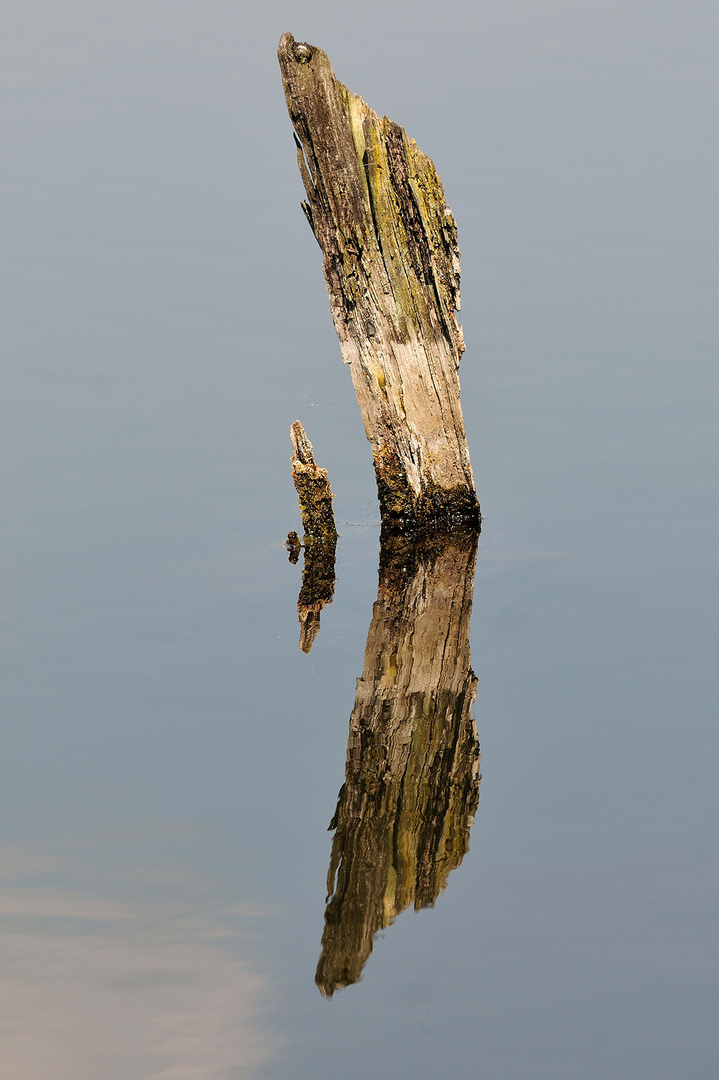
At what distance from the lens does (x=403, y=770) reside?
7117 mm

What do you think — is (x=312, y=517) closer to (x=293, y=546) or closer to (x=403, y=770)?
(x=293, y=546)

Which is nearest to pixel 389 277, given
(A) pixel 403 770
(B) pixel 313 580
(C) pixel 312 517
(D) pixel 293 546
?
(C) pixel 312 517

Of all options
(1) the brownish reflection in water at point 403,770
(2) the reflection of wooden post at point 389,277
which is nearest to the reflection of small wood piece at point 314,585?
(1) the brownish reflection in water at point 403,770

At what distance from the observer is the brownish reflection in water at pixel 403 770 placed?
5984 mm

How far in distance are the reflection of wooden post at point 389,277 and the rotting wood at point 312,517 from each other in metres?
0.47

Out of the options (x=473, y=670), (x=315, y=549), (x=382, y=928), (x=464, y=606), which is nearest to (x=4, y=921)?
A: (x=382, y=928)

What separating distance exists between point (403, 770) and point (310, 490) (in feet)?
13.1

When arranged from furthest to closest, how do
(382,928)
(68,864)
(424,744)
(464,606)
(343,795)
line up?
(464,606)
(424,744)
(343,795)
(68,864)
(382,928)

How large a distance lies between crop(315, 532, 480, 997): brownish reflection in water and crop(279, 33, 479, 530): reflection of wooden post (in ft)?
3.47

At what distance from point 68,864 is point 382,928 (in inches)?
60.7

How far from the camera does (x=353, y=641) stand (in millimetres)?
8906

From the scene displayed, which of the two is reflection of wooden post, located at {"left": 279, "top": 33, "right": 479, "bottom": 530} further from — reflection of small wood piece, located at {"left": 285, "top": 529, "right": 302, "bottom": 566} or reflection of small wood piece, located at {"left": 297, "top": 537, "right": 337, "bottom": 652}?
reflection of small wood piece, located at {"left": 285, "top": 529, "right": 302, "bottom": 566}

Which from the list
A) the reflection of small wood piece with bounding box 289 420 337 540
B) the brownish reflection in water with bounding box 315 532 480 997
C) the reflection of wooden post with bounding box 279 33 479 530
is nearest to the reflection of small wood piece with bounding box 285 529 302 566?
the reflection of small wood piece with bounding box 289 420 337 540

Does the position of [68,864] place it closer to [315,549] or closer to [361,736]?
[361,736]
